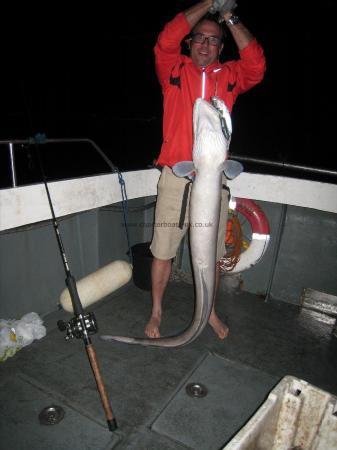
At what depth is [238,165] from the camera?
83.8 inches

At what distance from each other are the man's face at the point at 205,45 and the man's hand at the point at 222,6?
0.16m

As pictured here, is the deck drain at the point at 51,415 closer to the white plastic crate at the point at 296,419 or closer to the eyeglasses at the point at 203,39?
the white plastic crate at the point at 296,419

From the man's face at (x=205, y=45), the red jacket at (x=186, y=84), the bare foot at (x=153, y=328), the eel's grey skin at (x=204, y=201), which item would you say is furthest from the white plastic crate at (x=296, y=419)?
the man's face at (x=205, y=45)

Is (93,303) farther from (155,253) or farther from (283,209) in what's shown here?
(283,209)

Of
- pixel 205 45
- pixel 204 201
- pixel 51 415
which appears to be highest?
pixel 205 45

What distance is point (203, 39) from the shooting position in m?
2.29

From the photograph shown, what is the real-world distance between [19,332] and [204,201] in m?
1.99

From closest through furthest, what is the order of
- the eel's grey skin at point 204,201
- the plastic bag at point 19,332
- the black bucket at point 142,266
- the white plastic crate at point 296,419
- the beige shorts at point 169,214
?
the white plastic crate at point 296,419, the eel's grey skin at point 204,201, the plastic bag at point 19,332, the beige shorts at point 169,214, the black bucket at point 142,266

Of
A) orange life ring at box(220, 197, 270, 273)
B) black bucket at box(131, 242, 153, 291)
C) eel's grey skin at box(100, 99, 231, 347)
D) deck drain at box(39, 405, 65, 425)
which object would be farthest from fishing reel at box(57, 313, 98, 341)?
orange life ring at box(220, 197, 270, 273)

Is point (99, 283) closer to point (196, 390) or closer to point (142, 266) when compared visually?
point (142, 266)

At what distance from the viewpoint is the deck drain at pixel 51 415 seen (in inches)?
74.8

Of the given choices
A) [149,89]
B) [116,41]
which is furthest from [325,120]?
[116,41]

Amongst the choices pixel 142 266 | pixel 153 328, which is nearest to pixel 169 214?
pixel 142 266

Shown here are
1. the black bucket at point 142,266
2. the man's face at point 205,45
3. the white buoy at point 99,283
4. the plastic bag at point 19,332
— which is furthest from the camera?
the black bucket at point 142,266
